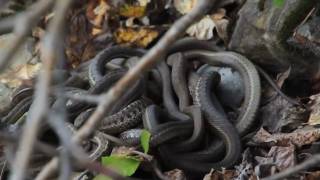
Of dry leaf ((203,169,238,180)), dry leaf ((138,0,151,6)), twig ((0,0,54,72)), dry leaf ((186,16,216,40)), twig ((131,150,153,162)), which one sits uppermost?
twig ((0,0,54,72))

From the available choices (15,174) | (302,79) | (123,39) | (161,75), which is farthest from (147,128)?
(15,174)

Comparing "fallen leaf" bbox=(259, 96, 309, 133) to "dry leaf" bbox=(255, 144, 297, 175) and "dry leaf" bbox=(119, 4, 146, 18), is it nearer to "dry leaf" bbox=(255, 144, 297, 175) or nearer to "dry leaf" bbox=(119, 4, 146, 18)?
"dry leaf" bbox=(255, 144, 297, 175)

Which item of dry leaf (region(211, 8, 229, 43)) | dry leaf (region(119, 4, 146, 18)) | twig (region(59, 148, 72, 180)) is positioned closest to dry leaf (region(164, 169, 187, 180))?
dry leaf (region(211, 8, 229, 43))

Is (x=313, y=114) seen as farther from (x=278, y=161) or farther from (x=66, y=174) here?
(x=66, y=174)

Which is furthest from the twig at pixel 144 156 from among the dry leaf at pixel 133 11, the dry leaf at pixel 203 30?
the dry leaf at pixel 133 11

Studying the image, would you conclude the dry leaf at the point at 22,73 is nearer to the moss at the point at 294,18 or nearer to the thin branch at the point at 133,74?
the moss at the point at 294,18

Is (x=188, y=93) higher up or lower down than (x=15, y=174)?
lower down
